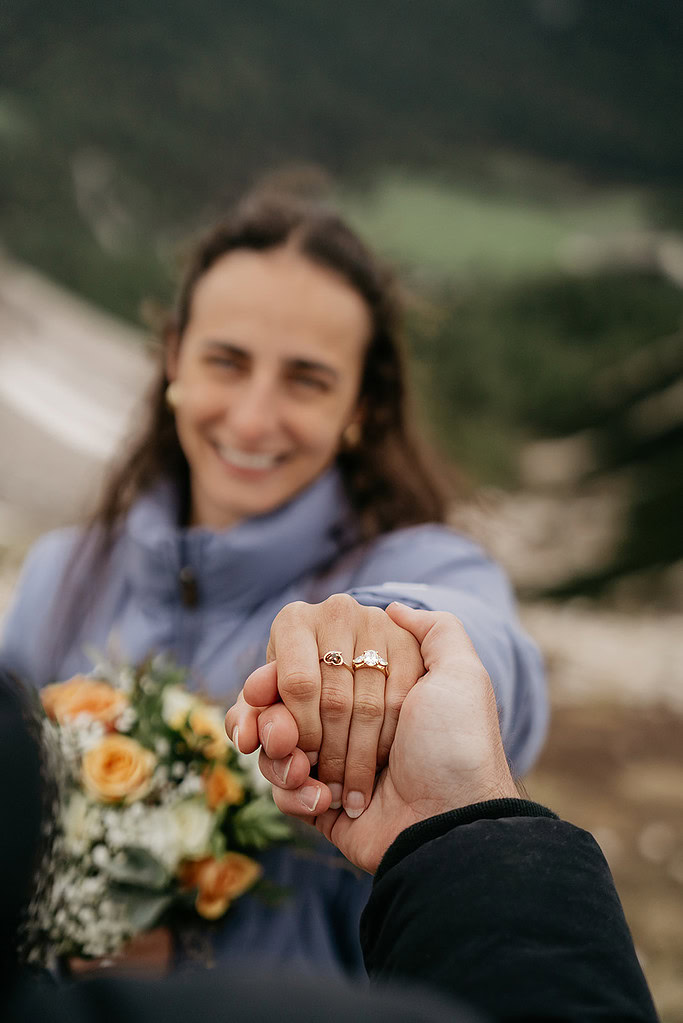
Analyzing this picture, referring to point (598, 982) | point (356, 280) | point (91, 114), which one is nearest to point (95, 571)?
point (356, 280)

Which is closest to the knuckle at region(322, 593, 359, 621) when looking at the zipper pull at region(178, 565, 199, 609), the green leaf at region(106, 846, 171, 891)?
the green leaf at region(106, 846, 171, 891)

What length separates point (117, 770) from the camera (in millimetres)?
1304

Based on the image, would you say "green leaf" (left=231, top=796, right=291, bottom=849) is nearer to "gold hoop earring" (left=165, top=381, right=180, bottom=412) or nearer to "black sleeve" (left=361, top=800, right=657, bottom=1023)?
"black sleeve" (left=361, top=800, right=657, bottom=1023)

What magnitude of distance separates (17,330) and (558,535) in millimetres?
4574

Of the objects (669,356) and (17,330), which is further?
(669,356)

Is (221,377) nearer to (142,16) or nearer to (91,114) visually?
(91,114)

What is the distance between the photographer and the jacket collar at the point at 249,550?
1604 millimetres

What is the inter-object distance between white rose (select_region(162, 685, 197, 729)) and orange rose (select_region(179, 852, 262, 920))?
229 millimetres

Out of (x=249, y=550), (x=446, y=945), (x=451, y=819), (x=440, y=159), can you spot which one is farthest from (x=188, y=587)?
(x=440, y=159)

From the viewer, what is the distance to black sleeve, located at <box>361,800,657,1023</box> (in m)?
0.63

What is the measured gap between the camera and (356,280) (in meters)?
1.80

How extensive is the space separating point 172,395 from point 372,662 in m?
1.17

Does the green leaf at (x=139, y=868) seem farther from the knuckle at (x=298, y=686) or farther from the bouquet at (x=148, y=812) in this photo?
the knuckle at (x=298, y=686)

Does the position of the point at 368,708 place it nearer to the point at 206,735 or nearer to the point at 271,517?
the point at 206,735
